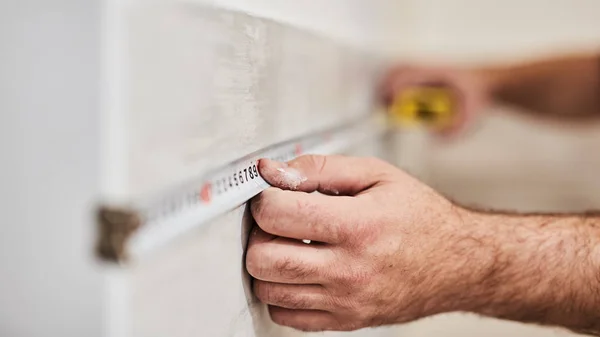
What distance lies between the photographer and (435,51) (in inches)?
69.2

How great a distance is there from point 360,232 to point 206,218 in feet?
0.53

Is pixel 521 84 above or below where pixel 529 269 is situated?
above

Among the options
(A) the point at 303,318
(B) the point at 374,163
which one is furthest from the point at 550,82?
(A) the point at 303,318

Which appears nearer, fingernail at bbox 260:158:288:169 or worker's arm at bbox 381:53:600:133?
fingernail at bbox 260:158:288:169

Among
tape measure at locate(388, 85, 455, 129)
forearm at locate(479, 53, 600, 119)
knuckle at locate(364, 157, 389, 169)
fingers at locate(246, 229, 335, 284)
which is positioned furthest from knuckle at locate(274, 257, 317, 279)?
forearm at locate(479, 53, 600, 119)

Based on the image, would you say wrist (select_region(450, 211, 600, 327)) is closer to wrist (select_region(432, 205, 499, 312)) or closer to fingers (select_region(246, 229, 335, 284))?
wrist (select_region(432, 205, 499, 312))

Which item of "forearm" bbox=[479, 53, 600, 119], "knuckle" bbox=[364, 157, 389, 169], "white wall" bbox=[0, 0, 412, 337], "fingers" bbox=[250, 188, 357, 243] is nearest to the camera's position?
"white wall" bbox=[0, 0, 412, 337]

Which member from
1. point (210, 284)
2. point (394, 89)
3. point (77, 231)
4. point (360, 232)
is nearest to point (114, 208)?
point (77, 231)

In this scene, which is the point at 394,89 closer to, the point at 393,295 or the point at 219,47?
the point at 393,295

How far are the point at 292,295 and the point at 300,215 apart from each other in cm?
8

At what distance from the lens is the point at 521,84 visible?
1.50 m

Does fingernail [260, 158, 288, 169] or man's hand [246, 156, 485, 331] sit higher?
fingernail [260, 158, 288, 169]

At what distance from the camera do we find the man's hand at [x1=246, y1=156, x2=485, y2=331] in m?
0.51

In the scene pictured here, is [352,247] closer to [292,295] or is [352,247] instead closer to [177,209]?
[292,295]
